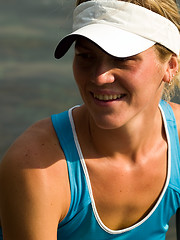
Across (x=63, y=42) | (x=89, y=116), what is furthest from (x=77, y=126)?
(x=63, y=42)

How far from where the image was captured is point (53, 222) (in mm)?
2281

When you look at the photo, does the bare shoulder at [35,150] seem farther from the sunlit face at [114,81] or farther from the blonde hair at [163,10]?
the blonde hair at [163,10]

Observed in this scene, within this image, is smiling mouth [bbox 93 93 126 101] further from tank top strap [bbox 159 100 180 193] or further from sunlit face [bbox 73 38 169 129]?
tank top strap [bbox 159 100 180 193]

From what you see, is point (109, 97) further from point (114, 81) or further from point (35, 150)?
point (35, 150)

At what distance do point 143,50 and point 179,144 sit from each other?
25.7 inches

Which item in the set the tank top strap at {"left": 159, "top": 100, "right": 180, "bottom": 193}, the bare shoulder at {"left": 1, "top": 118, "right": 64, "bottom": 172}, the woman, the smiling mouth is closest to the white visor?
the woman

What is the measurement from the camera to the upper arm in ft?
7.31

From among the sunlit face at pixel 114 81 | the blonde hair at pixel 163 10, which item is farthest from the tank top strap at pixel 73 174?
the blonde hair at pixel 163 10

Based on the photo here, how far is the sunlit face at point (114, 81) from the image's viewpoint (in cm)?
209

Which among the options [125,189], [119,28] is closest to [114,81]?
[119,28]

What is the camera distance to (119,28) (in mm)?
2143

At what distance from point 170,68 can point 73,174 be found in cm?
54

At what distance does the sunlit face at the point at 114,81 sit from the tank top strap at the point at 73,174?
21 centimetres

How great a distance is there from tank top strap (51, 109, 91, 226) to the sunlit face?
8.2 inches
